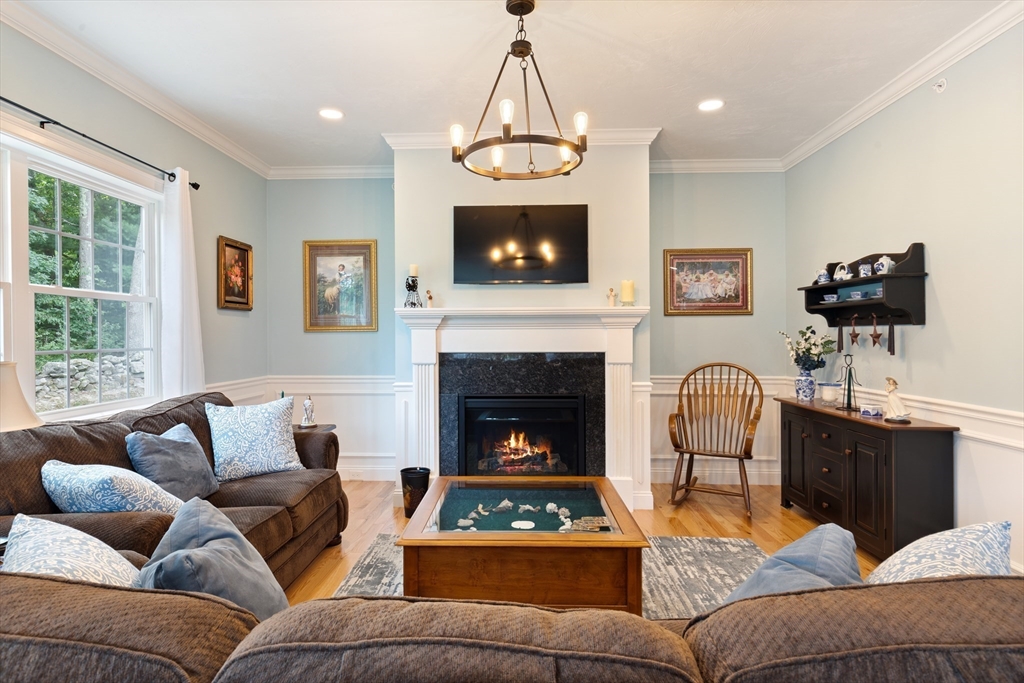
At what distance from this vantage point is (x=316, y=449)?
3.33m

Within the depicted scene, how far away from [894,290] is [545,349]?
7.19 ft

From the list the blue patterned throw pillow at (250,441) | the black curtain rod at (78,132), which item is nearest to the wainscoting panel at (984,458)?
the blue patterned throw pillow at (250,441)

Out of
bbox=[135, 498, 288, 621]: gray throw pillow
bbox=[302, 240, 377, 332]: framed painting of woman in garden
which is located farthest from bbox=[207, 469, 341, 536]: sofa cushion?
bbox=[302, 240, 377, 332]: framed painting of woman in garden

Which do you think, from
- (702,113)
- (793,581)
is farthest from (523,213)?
(793,581)

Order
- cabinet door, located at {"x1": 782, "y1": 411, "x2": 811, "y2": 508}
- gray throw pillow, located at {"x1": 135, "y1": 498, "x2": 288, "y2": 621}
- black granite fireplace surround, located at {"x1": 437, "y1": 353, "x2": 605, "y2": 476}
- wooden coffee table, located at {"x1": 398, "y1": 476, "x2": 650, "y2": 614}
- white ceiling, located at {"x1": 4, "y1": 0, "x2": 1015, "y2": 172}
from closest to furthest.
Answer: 1. gray throw pillow, located at {"x1": 135, "y1": 498, "x2": 288, "y2": 621}
2. wooden coffee table, located at {"x1": 398, "y1": 476, "x2": 650, "y2": 614}
3. white ceiling, located at {"x1": 4, "y1": 0, "x2": 1015, "y2": 172}
4. cabinet door, located at {"x1": 782, "y1": 411, "x2": 811, "y2": 508}
5. black granite fireplace surround, located at {"x1": 437, "y1": 353, "x2": 605, "y2": 476}

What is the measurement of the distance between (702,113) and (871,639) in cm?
373

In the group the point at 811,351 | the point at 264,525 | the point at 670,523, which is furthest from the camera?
the point at 811,351

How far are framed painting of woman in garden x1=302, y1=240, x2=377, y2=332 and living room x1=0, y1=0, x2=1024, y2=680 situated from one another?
3 centimetres

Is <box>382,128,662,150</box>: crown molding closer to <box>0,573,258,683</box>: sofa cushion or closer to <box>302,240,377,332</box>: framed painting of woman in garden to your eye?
<box>302,240,377,332</box>: framed painting of woman in garden

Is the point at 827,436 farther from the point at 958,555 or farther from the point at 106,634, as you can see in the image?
the point at 106,634

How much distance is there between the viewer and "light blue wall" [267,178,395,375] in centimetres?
489

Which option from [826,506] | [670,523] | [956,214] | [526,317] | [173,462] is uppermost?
[956,214]

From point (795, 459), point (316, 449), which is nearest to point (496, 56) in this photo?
point (316, 449)

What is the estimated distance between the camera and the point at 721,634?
2.19 feet
